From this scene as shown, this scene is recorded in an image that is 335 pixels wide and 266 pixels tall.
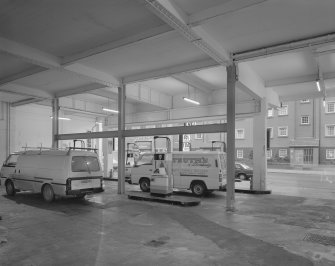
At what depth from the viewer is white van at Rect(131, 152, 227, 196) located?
10.7 meters

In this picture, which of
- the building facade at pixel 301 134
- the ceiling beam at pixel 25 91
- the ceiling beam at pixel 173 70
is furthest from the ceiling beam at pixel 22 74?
the building facade at pixel 301 134

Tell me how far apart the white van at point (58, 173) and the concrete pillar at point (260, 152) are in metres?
6.74

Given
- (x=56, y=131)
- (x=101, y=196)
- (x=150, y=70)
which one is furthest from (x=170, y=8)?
(x=56, y=131)

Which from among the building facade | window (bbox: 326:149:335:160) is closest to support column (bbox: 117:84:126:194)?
the building facade

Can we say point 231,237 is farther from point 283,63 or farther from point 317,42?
point 283,63

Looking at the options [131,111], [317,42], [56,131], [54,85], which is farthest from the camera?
[131,111]

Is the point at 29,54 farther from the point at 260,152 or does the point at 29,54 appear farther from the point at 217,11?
the point at 260,152

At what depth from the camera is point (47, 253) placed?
4.92 meters

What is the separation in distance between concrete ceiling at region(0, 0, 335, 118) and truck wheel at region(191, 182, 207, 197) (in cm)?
415

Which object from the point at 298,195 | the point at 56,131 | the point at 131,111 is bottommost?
the point at 298,195

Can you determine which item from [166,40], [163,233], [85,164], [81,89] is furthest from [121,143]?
[163,233]

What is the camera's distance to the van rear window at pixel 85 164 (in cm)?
927

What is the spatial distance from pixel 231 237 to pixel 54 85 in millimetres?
10515

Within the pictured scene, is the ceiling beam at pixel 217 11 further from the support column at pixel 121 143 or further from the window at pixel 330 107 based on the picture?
the window at pixel 330 107
